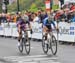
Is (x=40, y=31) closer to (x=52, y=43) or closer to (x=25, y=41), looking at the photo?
(x=25, y=41)

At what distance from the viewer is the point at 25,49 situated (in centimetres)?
1688

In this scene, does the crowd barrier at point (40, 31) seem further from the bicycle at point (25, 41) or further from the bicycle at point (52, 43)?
the bicycle at point (52, 43)

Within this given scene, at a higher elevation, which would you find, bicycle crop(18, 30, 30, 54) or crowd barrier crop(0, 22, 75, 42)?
bicycle crop(18, 30, 30, 54)

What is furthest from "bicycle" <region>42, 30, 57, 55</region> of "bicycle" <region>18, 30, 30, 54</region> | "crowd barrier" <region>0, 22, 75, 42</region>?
"crowd barrier" <region>0, 22, 75, 42</region>

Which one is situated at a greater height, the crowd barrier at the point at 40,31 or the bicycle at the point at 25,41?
the bicycle at the point at 25,41

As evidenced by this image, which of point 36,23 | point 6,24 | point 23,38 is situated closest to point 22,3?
point 6,24

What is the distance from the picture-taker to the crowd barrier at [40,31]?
21.3 metres

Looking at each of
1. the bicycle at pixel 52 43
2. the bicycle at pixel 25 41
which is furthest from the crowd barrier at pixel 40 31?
the bicycle at pixel 52 43

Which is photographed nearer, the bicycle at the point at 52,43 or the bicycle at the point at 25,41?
the bicycle at the point at 52,43

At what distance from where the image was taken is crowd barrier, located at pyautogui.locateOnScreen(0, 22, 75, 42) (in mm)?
21312

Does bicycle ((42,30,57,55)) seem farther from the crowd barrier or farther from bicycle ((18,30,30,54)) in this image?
the crowd barrier

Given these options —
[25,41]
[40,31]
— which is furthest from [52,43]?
[40,31]

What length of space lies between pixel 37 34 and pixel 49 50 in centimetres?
941

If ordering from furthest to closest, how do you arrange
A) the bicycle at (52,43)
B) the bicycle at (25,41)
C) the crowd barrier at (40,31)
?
the crowd barrier at (40,31), the bicycle at (25,41), the bicycle at (52,43)
